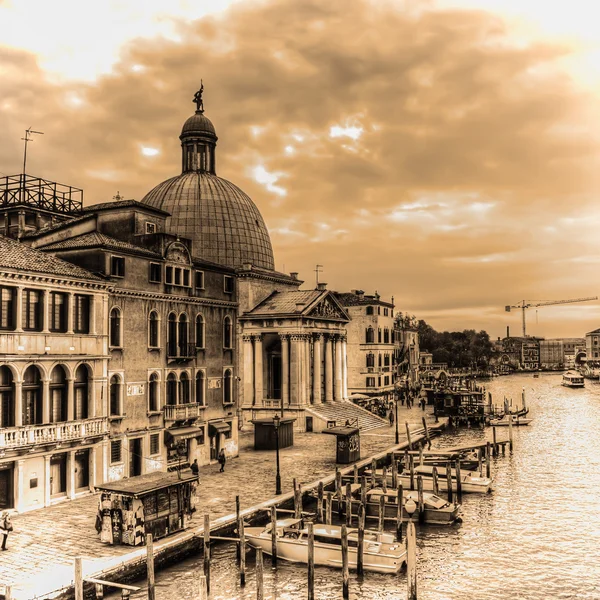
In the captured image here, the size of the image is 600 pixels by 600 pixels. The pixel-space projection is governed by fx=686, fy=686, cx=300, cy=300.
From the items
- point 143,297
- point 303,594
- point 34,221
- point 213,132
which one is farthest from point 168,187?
point 303,594

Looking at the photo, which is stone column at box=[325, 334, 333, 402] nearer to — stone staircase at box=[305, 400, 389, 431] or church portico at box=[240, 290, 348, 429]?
church portico at box=[240, 290, 348, 429]

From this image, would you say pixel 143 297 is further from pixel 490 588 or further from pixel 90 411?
pixel 490 588

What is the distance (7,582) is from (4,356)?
1145 centimetres

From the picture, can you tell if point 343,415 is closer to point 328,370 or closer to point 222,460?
point 328,370

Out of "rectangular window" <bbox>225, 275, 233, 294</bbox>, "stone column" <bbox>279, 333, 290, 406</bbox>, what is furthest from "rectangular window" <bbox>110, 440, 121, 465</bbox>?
"stone column" <bbox>279, 333, 290, 406</bbox>

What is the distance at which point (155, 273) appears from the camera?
1652 inches

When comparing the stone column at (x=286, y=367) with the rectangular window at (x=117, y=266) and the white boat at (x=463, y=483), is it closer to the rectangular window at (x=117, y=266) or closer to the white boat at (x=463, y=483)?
the white boat at (x=463, y=483)

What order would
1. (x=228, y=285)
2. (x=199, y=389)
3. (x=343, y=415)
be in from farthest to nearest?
1. (x=343, y=415)
2. (x=228, y=285)
3. (x=199, y=389)

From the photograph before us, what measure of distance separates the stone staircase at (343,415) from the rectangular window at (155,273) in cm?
2558

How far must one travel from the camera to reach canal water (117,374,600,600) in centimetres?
2567

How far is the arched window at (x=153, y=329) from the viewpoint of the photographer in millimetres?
41438

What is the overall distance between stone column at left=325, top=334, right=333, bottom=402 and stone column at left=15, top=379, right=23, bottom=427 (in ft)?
131

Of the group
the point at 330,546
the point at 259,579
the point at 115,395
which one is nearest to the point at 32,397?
the point at 115,395

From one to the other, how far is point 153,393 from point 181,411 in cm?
221
